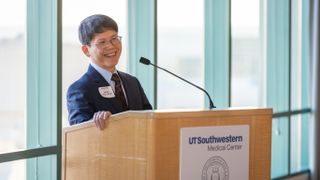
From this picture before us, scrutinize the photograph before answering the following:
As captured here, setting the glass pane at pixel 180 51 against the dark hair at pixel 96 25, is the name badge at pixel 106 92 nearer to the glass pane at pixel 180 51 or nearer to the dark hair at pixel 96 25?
the dark hair at pixel 96 25

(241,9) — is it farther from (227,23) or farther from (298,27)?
(298,27)

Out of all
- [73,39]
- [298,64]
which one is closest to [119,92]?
[73,39]

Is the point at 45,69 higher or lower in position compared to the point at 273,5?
lower

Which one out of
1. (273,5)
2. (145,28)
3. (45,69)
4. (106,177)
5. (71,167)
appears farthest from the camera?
(273,5)

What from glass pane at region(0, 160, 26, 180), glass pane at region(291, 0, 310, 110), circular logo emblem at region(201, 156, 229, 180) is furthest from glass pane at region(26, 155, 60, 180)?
glass pane at region(291, 0, 310, 110)

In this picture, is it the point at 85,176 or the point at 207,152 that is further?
the point at 85,176

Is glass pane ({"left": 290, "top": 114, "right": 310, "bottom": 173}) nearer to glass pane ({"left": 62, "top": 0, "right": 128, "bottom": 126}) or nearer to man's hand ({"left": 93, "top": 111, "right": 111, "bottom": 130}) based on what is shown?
glass pane ({"left": 62, "top": 0, "right": 128, "bottom": 126})

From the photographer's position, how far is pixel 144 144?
1.96 metres

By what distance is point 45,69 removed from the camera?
3.17 metres

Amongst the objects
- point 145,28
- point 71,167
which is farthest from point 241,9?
point 71,167

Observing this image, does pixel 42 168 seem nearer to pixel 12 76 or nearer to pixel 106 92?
pixel 12 76

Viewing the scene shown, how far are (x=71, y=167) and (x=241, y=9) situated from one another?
2988 mm

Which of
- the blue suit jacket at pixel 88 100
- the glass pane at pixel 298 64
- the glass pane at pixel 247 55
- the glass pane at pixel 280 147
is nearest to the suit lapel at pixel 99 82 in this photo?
the blue suit jacket at pixel 88 100

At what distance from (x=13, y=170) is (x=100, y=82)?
1.00 meters
